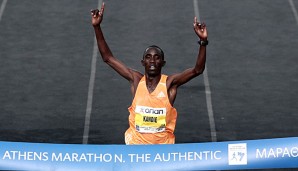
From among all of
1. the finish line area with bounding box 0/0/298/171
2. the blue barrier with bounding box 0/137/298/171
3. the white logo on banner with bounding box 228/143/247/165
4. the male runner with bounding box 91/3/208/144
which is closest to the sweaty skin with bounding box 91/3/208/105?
the male runner with bounding box 91/3/208/144

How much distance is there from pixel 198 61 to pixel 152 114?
1.69ft

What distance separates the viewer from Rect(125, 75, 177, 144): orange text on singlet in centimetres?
779

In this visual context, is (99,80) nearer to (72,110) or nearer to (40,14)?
(72,110)

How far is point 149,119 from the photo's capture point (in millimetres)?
7754

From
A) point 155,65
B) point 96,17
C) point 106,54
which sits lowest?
point 155,65

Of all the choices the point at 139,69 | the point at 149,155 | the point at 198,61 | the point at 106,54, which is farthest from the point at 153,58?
the point at 139,69

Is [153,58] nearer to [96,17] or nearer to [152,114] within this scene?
[152,114]

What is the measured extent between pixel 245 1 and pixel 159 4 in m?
1.27

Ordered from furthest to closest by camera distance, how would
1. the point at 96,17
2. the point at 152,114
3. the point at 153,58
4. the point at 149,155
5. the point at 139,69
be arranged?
the point at 139,69 → the point at 96,17 → the point at 152,114 → the point at 153,58 → the point at 149,155

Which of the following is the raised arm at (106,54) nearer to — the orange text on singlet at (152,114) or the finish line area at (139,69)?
the orange text on singlet at (152,114)

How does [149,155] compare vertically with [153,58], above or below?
below

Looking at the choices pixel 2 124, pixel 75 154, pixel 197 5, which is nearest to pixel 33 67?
pixel 2 124

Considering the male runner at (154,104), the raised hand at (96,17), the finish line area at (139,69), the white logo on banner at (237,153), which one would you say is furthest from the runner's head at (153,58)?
the finish line area at (139,69)

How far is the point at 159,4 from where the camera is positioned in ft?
50.8
